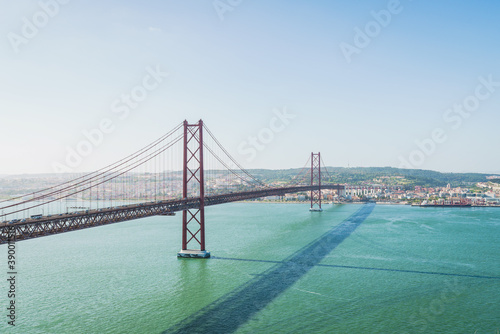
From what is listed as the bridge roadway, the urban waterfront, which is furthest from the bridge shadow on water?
the bridge roadway

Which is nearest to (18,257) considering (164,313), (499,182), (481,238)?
(164,313)

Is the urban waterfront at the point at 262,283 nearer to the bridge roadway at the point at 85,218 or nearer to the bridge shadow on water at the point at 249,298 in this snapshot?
the bridge shadow on water at the point at 249,298

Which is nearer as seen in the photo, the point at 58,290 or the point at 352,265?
the point at 58,290

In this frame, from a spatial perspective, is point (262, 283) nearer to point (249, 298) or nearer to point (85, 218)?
point (249, 298)

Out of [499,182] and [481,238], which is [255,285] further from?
[499,182]

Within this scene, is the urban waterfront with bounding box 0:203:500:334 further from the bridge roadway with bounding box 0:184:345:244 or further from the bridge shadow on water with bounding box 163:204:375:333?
the bridge roadway with bounding box 0:184:345:244
